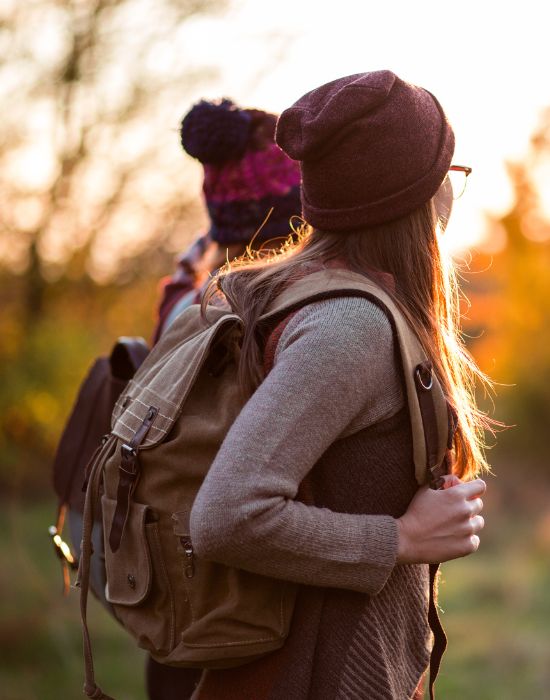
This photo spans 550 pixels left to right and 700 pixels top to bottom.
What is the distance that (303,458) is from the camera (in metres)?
1.38

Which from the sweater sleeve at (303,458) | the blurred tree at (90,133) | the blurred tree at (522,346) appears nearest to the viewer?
the sweater sleeve at (303,458)

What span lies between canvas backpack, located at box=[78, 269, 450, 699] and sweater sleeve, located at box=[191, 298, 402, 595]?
0.06m

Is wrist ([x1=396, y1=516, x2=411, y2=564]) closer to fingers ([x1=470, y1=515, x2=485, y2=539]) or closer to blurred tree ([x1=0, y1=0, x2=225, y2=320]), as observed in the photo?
fingers ([x1=470, y1=515, x2=485, y2=539])

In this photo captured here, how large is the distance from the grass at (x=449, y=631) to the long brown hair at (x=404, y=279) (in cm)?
418

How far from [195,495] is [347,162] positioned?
63 centimetres

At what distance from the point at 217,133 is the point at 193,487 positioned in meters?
0.98

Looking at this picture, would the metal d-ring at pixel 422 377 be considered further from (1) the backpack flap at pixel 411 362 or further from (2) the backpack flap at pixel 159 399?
(2) the backpack flap at pixel 159 399

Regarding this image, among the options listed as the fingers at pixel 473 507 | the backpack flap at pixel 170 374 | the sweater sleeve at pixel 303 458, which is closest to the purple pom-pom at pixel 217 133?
the backpack flap at pixel 170 374

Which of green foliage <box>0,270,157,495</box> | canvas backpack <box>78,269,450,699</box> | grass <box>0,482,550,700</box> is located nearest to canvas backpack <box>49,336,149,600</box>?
canvas backpack <box>78,269,450,699</box>

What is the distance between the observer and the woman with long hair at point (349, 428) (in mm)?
1373

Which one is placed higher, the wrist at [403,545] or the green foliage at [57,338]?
the wrist at [403,545]

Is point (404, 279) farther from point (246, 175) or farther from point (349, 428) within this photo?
point (246, 175)

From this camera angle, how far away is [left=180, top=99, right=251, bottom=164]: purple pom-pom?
7.09ft

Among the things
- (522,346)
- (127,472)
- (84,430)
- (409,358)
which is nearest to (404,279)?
(409,358)
